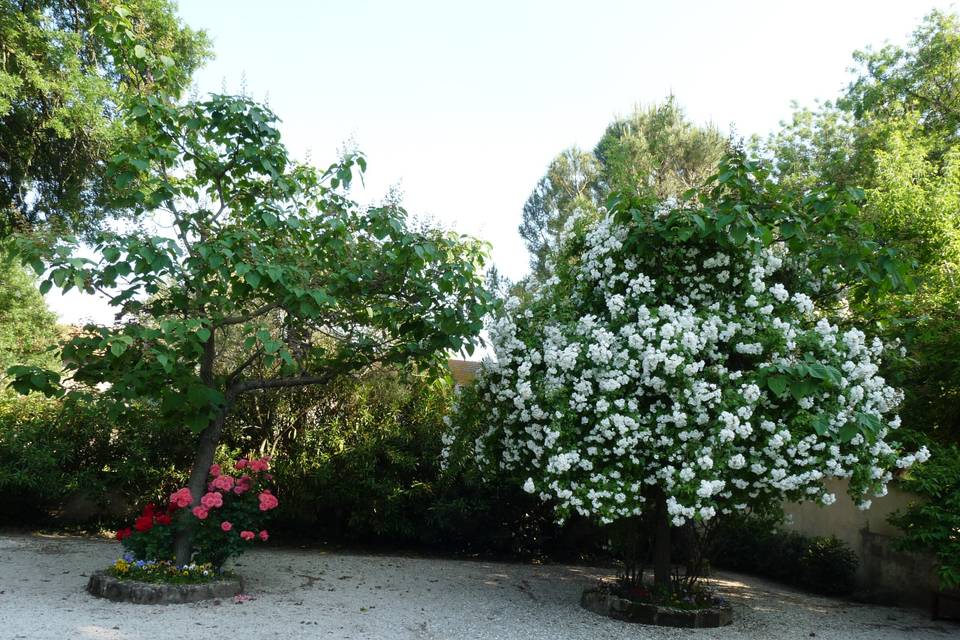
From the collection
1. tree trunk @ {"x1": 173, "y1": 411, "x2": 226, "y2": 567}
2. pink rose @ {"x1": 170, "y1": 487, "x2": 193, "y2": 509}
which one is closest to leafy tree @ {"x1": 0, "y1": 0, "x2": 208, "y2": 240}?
tree trunk @ {"x1": 173, "y1": 411, "x2": 226, "y2": 567}

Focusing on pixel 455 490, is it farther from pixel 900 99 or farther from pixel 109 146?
pixel 900 99

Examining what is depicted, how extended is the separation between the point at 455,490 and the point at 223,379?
11.6ft

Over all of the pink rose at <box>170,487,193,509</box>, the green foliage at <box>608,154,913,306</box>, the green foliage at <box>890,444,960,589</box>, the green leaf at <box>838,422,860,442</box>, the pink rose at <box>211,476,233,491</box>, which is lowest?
the pink rose at <box>170,487,193,509</box>

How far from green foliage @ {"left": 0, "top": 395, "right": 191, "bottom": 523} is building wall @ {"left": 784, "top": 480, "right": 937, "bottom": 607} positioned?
7.41 metres

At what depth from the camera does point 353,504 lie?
382 inches

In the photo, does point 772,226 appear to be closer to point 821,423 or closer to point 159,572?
point 821,423

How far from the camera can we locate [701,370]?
18.2 ft

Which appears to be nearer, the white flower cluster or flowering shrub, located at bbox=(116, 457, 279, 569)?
the white flower cluster

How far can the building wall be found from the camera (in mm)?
7367

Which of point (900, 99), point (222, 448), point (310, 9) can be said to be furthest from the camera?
point (900, 99)

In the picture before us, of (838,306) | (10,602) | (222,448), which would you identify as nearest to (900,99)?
(838,306)

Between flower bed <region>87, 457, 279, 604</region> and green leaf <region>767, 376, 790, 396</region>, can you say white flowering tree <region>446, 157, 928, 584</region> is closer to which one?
green leaf <region>767, 376, 790, 396</region>

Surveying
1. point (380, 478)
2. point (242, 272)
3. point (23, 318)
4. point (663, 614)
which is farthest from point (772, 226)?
point (23, 318)

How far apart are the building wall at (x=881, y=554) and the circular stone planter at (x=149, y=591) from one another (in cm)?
512
